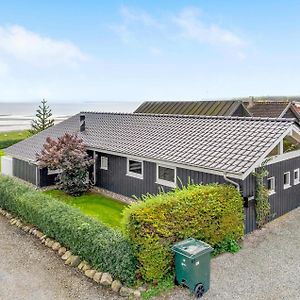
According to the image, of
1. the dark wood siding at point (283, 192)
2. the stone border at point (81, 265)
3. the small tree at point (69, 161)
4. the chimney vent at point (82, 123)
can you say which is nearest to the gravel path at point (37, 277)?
the stone border at point (81, 265)

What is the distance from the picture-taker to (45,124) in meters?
40.6

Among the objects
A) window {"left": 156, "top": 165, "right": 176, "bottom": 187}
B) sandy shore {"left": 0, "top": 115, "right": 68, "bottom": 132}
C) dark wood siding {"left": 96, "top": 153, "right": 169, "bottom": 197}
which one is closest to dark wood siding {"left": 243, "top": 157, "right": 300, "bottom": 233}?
window {"left": 156, "top": 165, "right": 176, "bottom": 187}

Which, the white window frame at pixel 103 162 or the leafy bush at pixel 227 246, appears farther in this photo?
the white window frame at pixel 103 162

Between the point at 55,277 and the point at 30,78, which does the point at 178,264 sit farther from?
the point at 30,78

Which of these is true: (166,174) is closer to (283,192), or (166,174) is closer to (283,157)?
(283,157)

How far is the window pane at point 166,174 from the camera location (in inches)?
585

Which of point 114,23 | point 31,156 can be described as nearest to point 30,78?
point 114,23

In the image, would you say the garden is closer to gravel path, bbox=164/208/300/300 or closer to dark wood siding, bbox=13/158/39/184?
gravel path, bbox=164/208/300/300

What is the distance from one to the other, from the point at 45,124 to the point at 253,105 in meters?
25.5

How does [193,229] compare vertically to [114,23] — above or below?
below

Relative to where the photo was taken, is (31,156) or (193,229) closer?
(193,229)

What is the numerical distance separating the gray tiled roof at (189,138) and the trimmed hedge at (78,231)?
193 inches

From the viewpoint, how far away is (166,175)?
49.8ft

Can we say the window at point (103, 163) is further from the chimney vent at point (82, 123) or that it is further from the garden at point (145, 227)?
the garden at point (145, 227)
